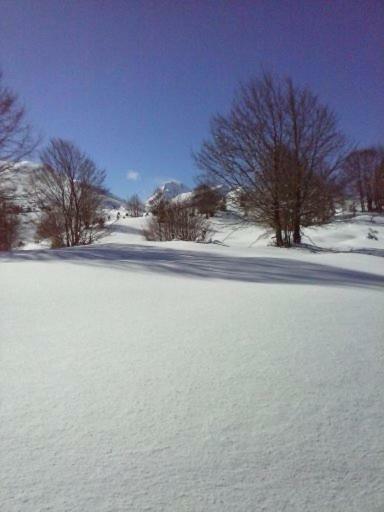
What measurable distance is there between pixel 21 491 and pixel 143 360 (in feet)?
2.11

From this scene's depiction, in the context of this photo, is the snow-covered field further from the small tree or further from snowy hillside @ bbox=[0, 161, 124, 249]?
snowy hillside @ bbox=[0, 161, 124, 249]

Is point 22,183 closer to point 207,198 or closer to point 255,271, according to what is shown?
point 207,198

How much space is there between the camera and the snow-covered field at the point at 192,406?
0.71 meters

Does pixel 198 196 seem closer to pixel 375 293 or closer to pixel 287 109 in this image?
pixel 287 109

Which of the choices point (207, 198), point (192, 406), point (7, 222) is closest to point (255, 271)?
point (192, 406)

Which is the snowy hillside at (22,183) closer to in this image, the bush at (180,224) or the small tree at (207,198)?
the bush at (180,224)

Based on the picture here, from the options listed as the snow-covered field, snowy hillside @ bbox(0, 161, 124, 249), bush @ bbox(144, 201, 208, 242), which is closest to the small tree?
bush @ bbox(144, 201, 208, 242)

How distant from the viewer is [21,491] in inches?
27.6

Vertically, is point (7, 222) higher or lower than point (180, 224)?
higher

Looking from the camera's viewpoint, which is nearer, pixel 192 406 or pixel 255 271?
pixel 192 406

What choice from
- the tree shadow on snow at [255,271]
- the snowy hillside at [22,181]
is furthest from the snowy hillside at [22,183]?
the tree shadow on snow at [255,271]

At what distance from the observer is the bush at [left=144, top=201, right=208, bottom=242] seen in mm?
13422

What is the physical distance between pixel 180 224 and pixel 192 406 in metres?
12.9

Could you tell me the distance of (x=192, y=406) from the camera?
100 cm
